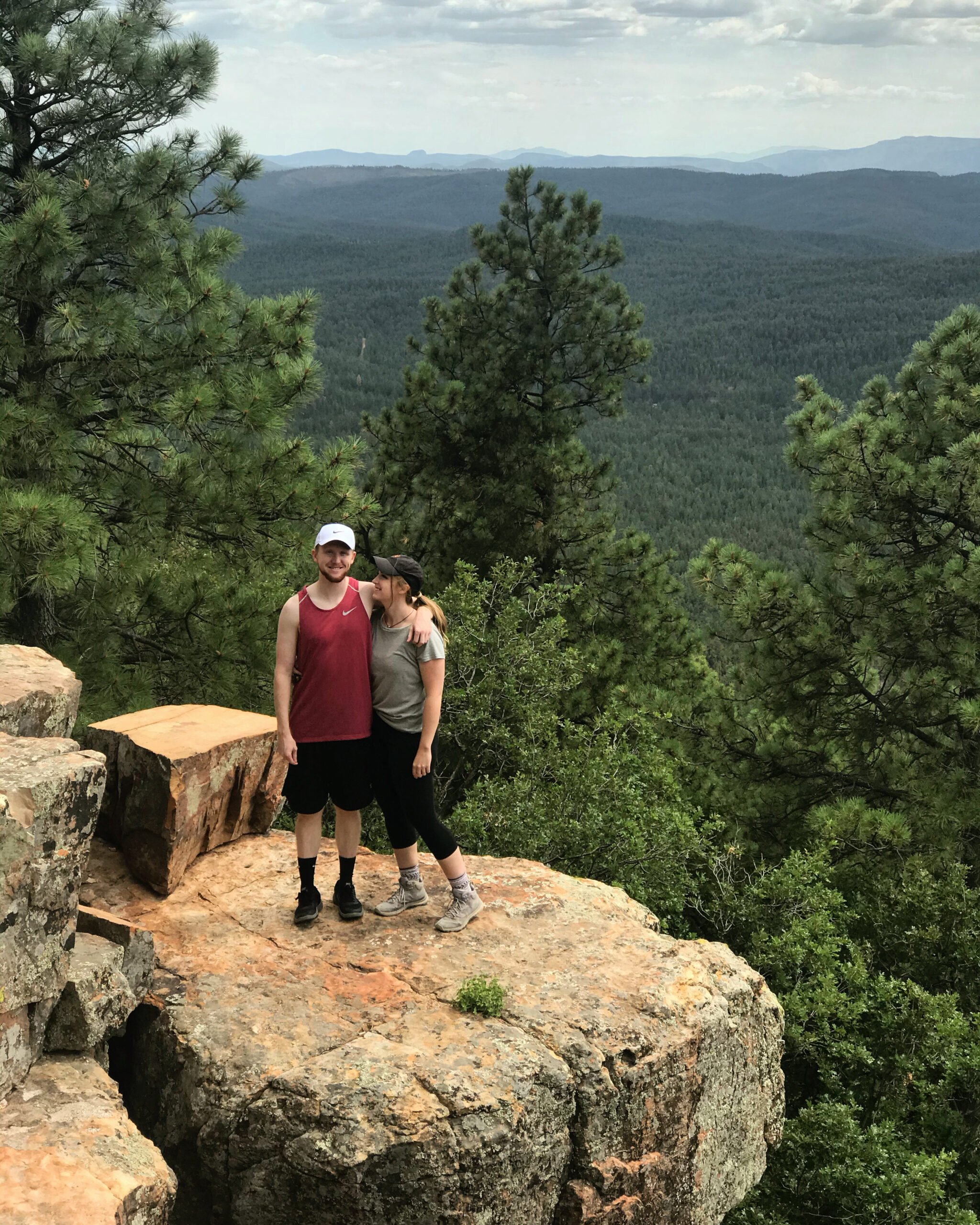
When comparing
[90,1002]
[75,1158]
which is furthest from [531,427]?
[75,1158]

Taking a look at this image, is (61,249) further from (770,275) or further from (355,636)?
(770,275)

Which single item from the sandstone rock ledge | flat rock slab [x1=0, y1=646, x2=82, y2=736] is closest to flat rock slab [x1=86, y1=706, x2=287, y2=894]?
the sandstone rock ledge

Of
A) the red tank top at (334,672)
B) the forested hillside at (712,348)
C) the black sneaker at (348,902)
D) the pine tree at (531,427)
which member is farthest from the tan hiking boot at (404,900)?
the forested hillside at (712,348)

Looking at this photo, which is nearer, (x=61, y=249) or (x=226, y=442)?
(x=61, y=249)

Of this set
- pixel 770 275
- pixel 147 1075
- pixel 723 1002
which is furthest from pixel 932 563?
pixel 770 275

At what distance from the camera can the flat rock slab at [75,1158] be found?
371cm

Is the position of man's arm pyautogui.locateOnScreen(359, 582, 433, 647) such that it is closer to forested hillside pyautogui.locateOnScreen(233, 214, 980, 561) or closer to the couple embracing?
the couple embracing

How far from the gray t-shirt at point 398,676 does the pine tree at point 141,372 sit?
4.51 metres

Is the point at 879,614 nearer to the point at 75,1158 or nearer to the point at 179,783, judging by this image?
the point at 179,783

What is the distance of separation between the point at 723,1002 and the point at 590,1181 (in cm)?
121

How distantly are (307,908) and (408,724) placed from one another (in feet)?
4.18

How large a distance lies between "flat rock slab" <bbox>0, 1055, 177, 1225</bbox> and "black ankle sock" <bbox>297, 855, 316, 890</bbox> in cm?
160

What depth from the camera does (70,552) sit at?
870 cm

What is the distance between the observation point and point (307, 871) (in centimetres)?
601
